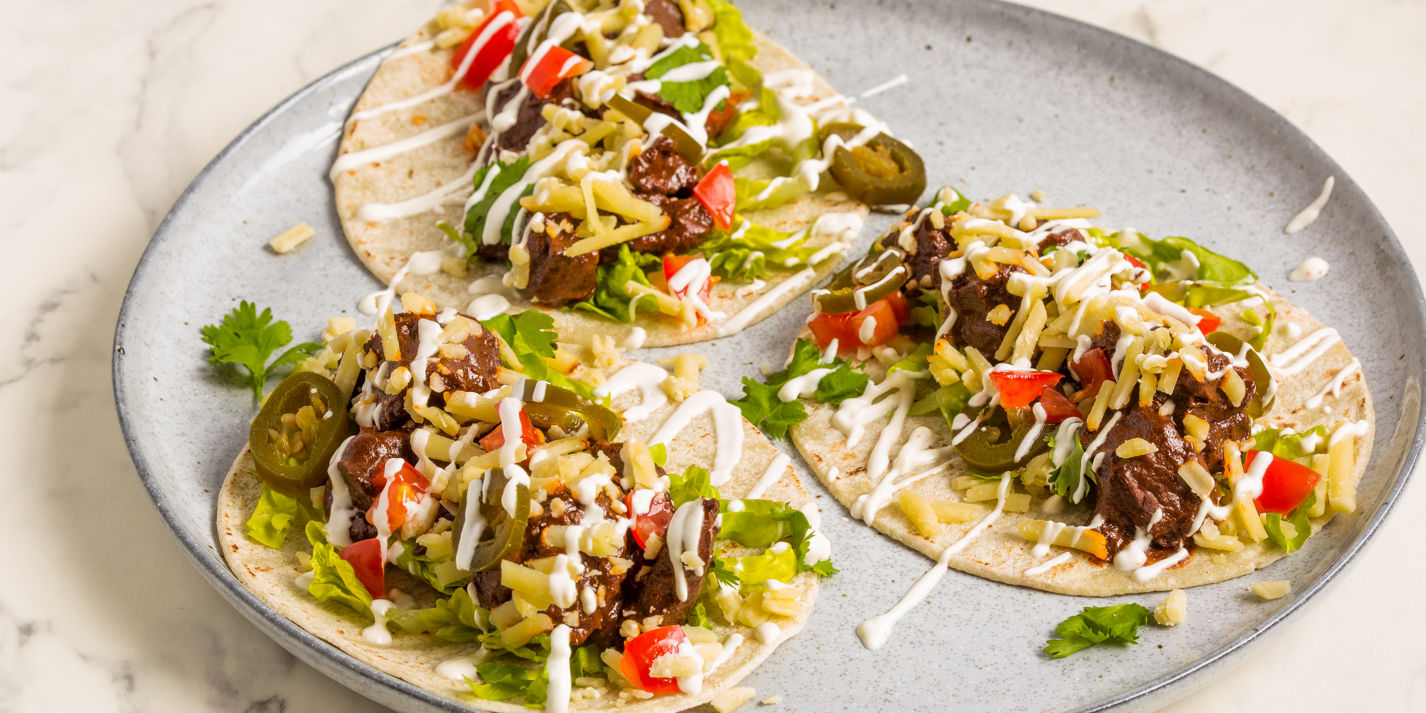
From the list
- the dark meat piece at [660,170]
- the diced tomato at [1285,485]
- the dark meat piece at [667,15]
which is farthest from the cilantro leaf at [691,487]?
the dark meat piece at [667,15]

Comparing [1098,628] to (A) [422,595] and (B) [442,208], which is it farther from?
(B) [442,208]

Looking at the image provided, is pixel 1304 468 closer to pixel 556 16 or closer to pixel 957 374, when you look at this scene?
pixel 957 374

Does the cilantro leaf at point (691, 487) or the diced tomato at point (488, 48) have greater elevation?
the diced tomato at point (488, 48)

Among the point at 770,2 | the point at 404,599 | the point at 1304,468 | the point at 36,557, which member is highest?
the point at 770,2

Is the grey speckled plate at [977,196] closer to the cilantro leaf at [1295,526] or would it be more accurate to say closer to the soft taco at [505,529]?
the cilantro leaf at [1295,526]

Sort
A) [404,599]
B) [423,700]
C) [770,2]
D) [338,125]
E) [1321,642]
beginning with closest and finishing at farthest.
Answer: [423,700], [404,599], [1321,642], [338,125], [770,2]

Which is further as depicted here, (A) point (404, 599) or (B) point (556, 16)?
(B) point (556, 16)

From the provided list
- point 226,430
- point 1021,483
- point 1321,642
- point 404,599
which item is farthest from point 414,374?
point 1321,642
